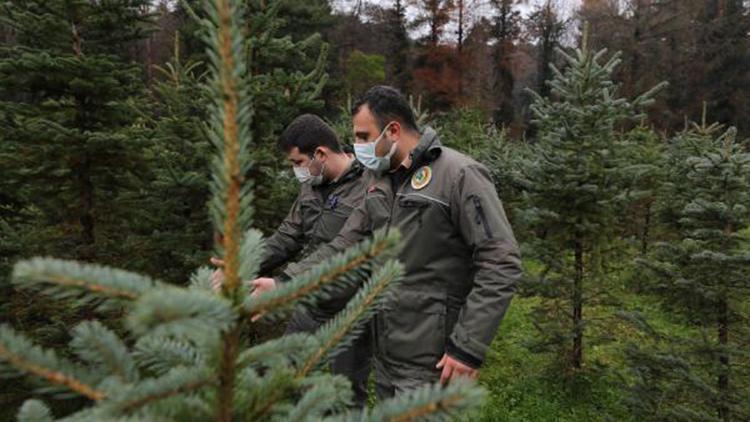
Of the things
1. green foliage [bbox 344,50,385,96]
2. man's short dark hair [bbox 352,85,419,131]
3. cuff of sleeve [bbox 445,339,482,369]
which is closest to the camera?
cuff of sleeve [bbox 445,339,482,369]

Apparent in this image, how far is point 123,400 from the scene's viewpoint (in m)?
0.77

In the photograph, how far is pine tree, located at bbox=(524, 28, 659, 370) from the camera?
6.02m

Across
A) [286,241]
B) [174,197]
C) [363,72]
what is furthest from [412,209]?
[363,72]

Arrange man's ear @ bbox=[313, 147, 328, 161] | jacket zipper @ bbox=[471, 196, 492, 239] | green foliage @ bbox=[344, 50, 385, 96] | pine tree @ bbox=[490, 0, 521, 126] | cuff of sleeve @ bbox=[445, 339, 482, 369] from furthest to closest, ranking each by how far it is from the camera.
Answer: pine tree @ bbox=[490, 0, 521, 126] → green foliage @ bbox=[344, 50, 385, 96] → man's ear @ bbox=[313, 147, 328, 161] → jacket zipper @ bbox=[471, 196, 492, 239] → cuff of sleeve @ bbox=[445, 339, 482, 369]

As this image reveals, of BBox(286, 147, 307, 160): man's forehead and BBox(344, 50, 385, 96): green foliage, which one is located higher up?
BBox(344, 50, 385, 96): green foliage

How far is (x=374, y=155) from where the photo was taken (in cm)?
284

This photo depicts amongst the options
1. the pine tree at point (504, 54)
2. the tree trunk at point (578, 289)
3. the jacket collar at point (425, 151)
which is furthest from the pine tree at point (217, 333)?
the pine tree at point (504, 54)

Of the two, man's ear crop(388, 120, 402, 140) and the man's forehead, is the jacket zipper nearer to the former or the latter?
man's ear crop(388, 120, 402, 140)

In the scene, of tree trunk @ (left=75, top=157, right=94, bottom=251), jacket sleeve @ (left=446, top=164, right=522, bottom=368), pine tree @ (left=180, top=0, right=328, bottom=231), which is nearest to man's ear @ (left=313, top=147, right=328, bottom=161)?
jacket sleeve @ (left=446, top=164, right=522, bottom=368)

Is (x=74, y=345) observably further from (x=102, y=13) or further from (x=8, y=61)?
(x=102, y=13)

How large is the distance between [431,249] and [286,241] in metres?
1.69

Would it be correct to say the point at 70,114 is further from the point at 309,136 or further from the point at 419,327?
the point at 419,327

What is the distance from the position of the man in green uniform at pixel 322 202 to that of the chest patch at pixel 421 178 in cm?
98

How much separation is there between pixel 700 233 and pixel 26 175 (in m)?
5.96
